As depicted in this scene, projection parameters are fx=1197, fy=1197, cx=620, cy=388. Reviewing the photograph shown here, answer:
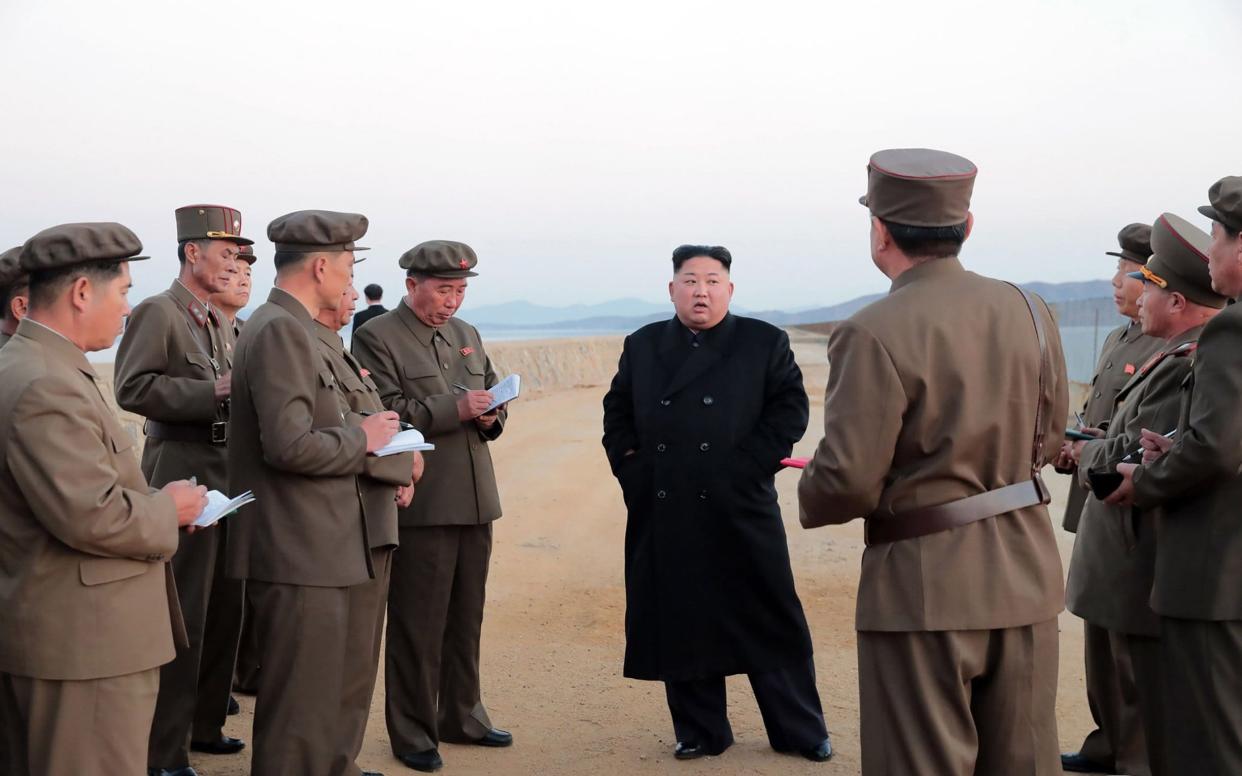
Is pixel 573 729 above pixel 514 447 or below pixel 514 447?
above

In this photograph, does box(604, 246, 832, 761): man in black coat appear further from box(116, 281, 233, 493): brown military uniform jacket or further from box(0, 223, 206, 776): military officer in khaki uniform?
box(0, 223, 206, 776): military officer in khaki uniform

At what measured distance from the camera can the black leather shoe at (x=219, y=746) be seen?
5242mm

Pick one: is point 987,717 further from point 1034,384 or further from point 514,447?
point 514,447

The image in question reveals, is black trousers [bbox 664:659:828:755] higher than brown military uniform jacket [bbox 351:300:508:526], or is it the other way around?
brown military uniform jacket [bbox 351:300:508:526]

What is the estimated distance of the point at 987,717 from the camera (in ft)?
10.6

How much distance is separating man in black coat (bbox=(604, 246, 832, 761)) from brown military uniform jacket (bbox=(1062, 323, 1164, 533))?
4.85 ft

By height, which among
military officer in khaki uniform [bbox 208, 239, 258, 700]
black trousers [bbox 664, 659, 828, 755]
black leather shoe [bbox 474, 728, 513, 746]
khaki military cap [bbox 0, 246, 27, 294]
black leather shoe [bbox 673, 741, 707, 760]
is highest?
khaki military cap [bbox 0, 246, 27, 294]

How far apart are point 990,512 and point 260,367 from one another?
2316 millimetres

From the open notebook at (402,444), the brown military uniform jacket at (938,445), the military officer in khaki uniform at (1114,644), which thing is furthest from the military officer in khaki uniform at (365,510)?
the military officer in khaki uniform at (1114,644)

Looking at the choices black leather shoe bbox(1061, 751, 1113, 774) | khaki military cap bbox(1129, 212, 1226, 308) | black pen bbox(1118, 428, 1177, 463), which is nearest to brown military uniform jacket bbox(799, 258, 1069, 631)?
black pen bbox(1118, 428, 1177, 463)

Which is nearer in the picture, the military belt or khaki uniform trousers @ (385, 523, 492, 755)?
the military belt

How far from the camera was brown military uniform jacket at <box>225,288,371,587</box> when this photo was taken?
3.89 m

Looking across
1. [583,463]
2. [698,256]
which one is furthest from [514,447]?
[698,256]

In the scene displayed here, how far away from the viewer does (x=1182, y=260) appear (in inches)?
169
